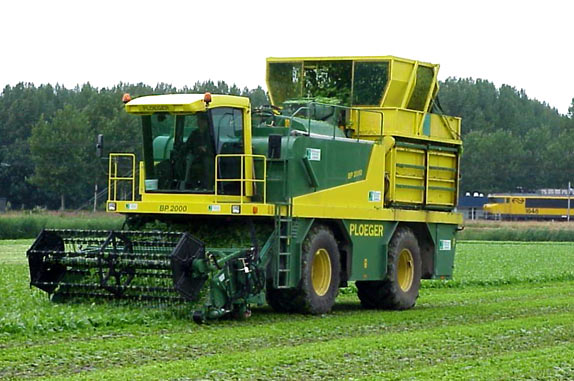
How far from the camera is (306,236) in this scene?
18.2 m

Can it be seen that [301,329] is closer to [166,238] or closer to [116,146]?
[166,238]

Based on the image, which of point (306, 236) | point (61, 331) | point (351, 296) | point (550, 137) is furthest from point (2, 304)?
point (550, 137)

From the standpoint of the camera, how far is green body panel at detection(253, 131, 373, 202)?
1780 cm

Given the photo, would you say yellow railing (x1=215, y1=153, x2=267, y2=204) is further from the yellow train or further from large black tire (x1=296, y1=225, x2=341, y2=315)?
the yellow train

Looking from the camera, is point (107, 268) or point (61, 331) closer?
point (61, 331)

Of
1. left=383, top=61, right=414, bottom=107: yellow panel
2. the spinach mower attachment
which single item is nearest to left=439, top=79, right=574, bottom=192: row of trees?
left=383, top=61, right=414, bottom=107: yellow panel

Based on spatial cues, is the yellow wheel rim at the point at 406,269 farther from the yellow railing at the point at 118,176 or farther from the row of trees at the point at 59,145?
the row of trees at the point at 59,145

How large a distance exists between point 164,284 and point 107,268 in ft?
3.26

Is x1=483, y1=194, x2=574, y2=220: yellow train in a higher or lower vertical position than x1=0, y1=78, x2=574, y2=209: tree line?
lower

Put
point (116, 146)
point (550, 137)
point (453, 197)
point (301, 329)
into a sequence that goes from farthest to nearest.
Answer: point (550, 137), point (116, 146), point (453, 197), point (301, 329)

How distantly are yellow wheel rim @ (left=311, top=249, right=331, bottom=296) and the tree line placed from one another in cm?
4201

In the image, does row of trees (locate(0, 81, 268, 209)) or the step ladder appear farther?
row of trees (locate(0, 81, 268, 209))

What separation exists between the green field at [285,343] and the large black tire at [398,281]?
13.8 inches

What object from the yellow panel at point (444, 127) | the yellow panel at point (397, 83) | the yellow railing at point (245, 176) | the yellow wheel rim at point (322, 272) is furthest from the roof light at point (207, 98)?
the yellow panel at point (444, 127)
